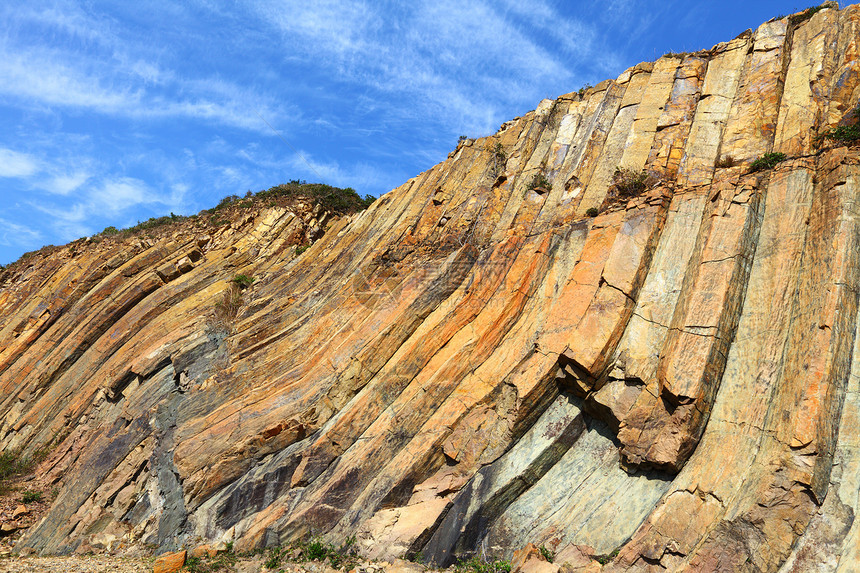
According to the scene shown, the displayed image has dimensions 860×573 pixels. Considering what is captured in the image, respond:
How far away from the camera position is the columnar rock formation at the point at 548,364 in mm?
10703

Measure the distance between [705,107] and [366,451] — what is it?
46.5 feet

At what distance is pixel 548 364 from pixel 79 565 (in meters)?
12.7

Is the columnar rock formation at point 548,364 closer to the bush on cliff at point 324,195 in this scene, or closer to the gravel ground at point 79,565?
the gravel ground at point 79,565

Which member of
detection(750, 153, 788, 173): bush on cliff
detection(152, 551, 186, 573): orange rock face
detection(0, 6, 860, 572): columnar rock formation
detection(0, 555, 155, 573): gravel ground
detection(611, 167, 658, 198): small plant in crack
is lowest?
detection(0, 555, 155, 573): gravel ground

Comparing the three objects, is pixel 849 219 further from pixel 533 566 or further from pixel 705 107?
pixel 533 566

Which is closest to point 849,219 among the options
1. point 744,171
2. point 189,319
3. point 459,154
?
point 744,171

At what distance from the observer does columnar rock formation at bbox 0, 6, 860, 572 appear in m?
10.7

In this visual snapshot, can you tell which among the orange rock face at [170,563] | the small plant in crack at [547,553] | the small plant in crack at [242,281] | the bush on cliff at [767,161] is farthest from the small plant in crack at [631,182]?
the orange rock face at [170,563]

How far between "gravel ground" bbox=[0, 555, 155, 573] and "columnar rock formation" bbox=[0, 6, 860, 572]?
85 cm

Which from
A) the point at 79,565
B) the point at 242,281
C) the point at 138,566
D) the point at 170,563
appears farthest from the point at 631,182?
the point at 79,565

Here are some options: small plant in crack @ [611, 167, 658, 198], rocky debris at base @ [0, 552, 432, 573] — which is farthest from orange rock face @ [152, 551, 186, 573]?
small plant in crack @ [611, 167, 658, 198]

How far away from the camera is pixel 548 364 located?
43.8 feet

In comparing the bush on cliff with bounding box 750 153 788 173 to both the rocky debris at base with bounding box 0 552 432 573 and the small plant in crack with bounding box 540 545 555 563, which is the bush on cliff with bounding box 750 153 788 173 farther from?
the rocky debris at base with bounding box 0 552 432 573

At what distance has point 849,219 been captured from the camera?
39.8ft
